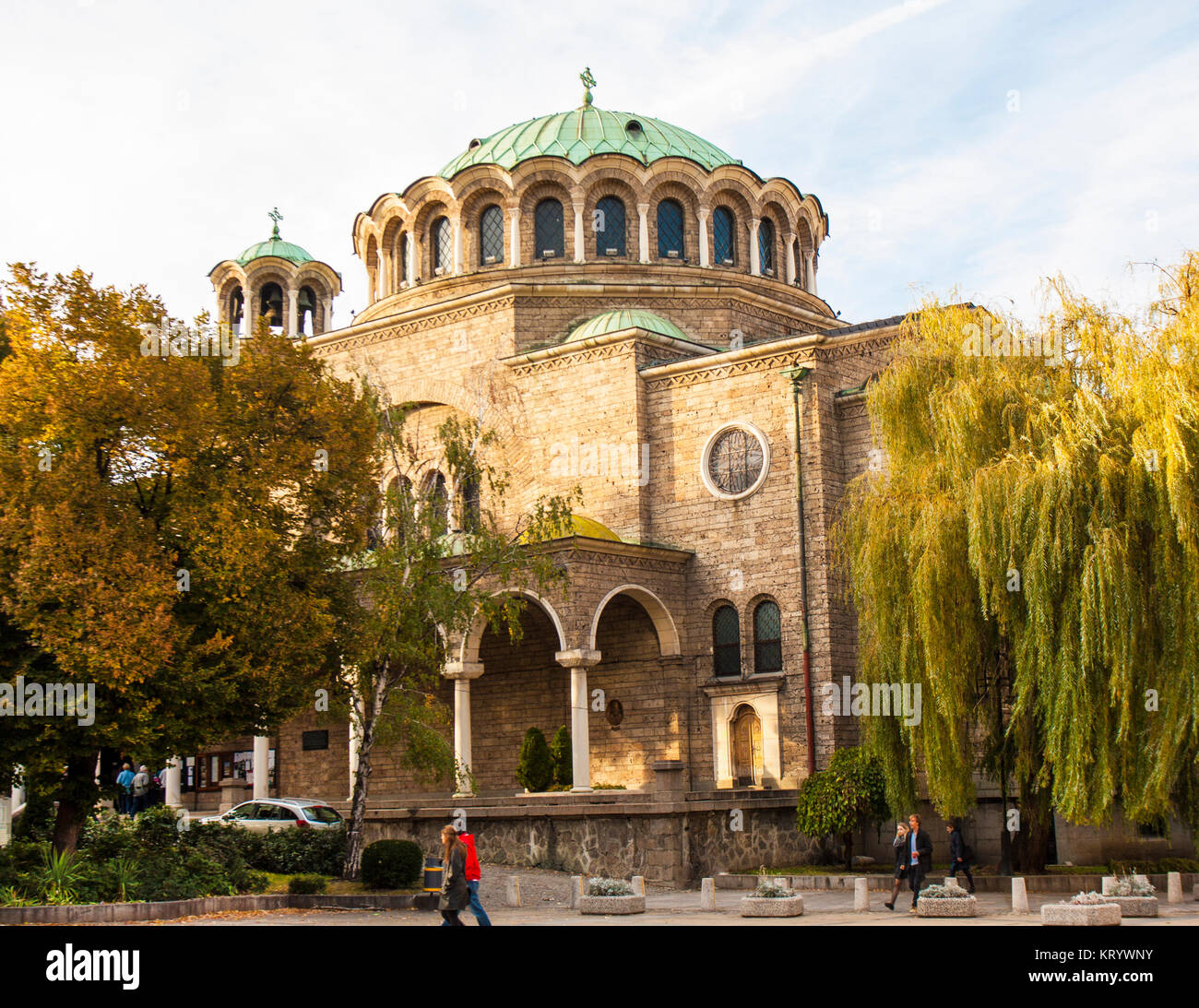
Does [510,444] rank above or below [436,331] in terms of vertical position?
below

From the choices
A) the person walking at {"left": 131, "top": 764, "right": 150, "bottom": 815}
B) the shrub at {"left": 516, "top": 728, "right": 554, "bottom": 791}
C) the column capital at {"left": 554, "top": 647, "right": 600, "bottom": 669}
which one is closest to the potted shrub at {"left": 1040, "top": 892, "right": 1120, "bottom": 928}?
the column capital at {"left": 554, "top": 647, "right": 600, "bottom": 669}

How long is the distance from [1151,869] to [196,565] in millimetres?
15657

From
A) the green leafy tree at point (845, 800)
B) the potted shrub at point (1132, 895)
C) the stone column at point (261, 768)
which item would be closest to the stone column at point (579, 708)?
the green leafy tree at point (845, 800)

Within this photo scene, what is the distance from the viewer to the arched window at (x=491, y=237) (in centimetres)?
3653

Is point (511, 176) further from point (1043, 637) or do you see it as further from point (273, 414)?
point (1043, 637)

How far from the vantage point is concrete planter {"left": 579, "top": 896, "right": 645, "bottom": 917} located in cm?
1867

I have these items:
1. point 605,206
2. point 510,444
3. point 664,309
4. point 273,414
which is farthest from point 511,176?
point 273,414

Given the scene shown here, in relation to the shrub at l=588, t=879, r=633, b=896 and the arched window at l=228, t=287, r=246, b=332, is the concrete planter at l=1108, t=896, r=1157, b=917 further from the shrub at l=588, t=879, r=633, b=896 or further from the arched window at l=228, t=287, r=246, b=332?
the arched window at l=228, t=287, r=246, b=332

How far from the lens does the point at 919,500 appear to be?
21.5 metres

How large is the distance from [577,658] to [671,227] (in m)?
14.0

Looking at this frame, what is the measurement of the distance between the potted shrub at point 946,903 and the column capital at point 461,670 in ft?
40.4

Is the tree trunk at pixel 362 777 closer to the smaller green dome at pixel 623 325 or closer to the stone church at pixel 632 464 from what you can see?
the stone church at pixel 632 464

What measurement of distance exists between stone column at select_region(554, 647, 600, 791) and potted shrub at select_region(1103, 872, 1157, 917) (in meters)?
11.3
